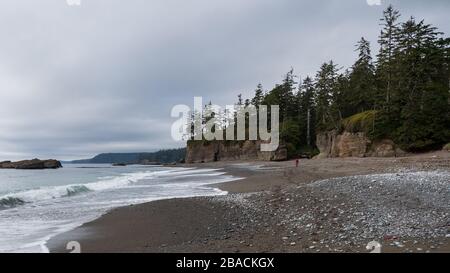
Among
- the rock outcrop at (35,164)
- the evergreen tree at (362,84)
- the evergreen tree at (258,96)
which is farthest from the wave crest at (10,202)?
the rock outcrop at (35,164)

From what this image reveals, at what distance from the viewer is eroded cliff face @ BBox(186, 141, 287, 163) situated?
2357 inches

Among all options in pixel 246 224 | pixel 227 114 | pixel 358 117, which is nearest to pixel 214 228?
pixel 246 224

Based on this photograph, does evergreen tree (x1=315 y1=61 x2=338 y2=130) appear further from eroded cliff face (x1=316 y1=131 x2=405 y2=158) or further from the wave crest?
the wave crest

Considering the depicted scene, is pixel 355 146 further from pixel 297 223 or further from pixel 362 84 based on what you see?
pixel 297 223

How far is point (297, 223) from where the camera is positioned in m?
8.70

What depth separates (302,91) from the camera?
72.6 m

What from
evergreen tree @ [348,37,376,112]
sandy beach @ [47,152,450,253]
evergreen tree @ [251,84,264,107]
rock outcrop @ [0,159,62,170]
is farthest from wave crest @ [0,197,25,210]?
rock outcrop @ [0,159,62,170]

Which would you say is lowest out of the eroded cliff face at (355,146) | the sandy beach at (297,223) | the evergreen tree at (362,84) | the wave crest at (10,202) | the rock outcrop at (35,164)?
the rock outcrop at (35,164)

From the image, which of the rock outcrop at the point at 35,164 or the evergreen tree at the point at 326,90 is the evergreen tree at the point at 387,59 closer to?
the evergreen tree at the point at 326,90

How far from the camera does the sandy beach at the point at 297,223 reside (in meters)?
6.80

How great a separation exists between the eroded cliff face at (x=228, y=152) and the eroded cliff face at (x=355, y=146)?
10591 mm

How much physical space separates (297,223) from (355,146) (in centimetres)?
3545

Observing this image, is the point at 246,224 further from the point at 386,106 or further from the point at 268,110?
the point at 268,110

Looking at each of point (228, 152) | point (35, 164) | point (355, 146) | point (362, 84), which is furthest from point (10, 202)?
point (35, 164)
